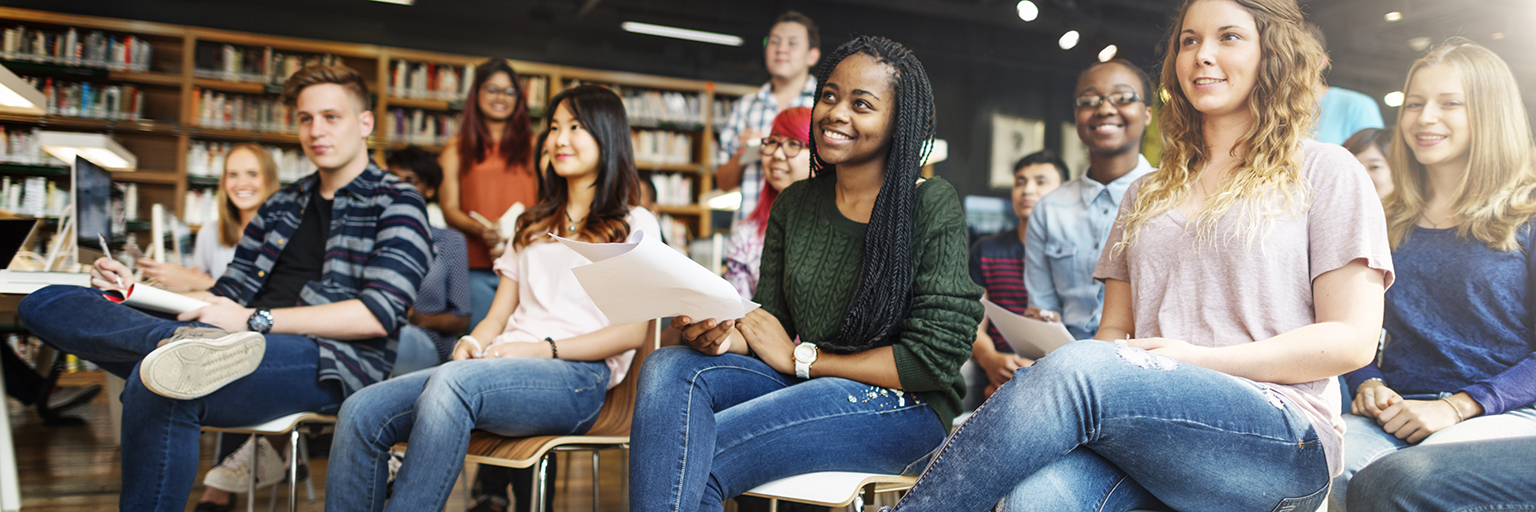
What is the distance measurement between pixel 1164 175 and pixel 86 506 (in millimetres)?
3081

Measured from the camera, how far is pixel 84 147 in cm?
415

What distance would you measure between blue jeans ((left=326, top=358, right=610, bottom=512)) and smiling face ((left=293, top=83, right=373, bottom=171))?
0.74 m

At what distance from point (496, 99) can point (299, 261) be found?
55.1 inches

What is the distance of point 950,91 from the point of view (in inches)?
273

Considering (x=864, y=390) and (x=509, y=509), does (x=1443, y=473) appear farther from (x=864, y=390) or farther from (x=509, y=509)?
(x=509, y=509)

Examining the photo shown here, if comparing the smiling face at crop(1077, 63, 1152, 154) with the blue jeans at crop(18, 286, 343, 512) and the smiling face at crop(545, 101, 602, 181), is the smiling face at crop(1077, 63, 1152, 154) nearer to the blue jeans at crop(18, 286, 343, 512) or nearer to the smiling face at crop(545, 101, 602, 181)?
the smiling face at crop(545, 101, 602, 181)

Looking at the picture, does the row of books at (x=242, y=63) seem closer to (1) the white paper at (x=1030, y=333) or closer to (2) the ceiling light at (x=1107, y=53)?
(2) the ceiling light at (x=1107, y=53)

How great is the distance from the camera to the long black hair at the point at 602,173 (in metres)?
2.02

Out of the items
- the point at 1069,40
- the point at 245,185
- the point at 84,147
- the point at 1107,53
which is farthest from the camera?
the point at 1069,40

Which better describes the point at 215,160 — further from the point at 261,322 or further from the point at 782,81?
the point at 261,322

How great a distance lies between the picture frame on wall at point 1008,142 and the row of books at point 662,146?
2.52 meters

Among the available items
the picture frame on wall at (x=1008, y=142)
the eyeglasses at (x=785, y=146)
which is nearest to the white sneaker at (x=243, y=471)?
the eyeglasses at (x=785, y=146)

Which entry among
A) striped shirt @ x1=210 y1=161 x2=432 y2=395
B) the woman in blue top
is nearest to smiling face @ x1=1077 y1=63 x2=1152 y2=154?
the woman in blue top

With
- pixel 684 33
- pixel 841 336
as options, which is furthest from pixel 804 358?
pixel 684 33
